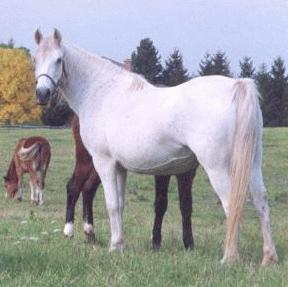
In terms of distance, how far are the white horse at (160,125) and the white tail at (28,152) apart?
→ 8272 mm

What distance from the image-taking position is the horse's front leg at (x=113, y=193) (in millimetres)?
8039

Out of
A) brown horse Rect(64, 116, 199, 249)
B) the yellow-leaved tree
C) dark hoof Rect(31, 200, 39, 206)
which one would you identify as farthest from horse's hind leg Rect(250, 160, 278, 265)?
the yellow-leaved tree

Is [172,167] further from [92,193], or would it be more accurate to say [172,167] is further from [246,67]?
[246,67]

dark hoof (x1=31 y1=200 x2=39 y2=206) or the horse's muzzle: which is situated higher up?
the horse's muzzle

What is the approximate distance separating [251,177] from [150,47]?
52.7 m

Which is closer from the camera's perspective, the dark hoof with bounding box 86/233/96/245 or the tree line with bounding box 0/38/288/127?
the dark hoof with bounding box 86/233/96/245

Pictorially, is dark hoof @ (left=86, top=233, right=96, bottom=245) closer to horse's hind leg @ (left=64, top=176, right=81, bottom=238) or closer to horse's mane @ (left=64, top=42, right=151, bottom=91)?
horse's hind leg @ (left=64, top=176, right=81, bottom=238)

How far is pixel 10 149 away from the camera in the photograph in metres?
30.0

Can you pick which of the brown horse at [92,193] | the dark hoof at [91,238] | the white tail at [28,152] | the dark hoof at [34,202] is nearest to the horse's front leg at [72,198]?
the brown horse at [92,193]

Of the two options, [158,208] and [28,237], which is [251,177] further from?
[28,237]

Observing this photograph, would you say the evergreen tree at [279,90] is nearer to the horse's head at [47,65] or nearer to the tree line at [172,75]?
the tree line at [172,75]

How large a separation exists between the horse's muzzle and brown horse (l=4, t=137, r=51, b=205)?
8524 mm

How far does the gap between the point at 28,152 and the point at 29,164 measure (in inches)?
13.7

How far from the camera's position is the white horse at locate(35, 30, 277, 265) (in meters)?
6.89
